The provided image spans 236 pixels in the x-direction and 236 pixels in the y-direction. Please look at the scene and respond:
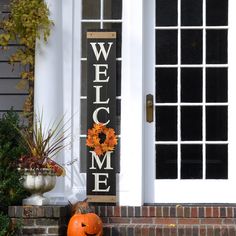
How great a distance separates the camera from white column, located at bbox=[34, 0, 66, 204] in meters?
7.43

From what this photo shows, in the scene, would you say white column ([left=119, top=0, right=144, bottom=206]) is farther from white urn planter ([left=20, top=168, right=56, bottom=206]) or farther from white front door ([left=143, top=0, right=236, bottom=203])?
white urn planter ([left=20, top=168, right=56, bottom=206])

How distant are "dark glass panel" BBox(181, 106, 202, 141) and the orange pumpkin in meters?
1.38

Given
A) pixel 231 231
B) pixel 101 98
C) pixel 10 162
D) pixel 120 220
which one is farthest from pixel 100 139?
pixel 231 231

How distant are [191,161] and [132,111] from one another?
0.79 meters

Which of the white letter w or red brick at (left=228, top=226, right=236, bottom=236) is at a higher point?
the white letter w

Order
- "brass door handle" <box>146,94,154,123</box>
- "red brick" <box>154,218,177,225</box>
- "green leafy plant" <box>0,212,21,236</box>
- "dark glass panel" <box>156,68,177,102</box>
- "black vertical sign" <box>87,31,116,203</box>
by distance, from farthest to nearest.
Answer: "dark glass panel" <box>156,68,177,102</box>, "brass door handle" <box>146,94,154,123</box>, "black vertical sign" <box>87,31,116,203</box>, "red brick" <box>154,218,177,225</box>, "green leafy plant" <box>0,212,21,236</box>

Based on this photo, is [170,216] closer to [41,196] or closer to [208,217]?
[208,217]

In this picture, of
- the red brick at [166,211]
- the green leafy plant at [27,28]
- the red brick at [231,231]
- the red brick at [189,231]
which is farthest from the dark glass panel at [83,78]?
the red brick at [231,231]

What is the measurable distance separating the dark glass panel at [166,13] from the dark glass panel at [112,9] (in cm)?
39

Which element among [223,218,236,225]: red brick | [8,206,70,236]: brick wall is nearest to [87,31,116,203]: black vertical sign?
[8,206,70,236]: brick wall

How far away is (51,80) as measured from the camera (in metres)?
7.45

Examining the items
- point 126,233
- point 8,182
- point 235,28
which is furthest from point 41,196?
point 235,28

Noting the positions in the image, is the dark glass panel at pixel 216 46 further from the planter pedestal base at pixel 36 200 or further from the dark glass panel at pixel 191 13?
the planter pedestal base at pixel 36 200

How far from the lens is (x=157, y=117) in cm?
765
